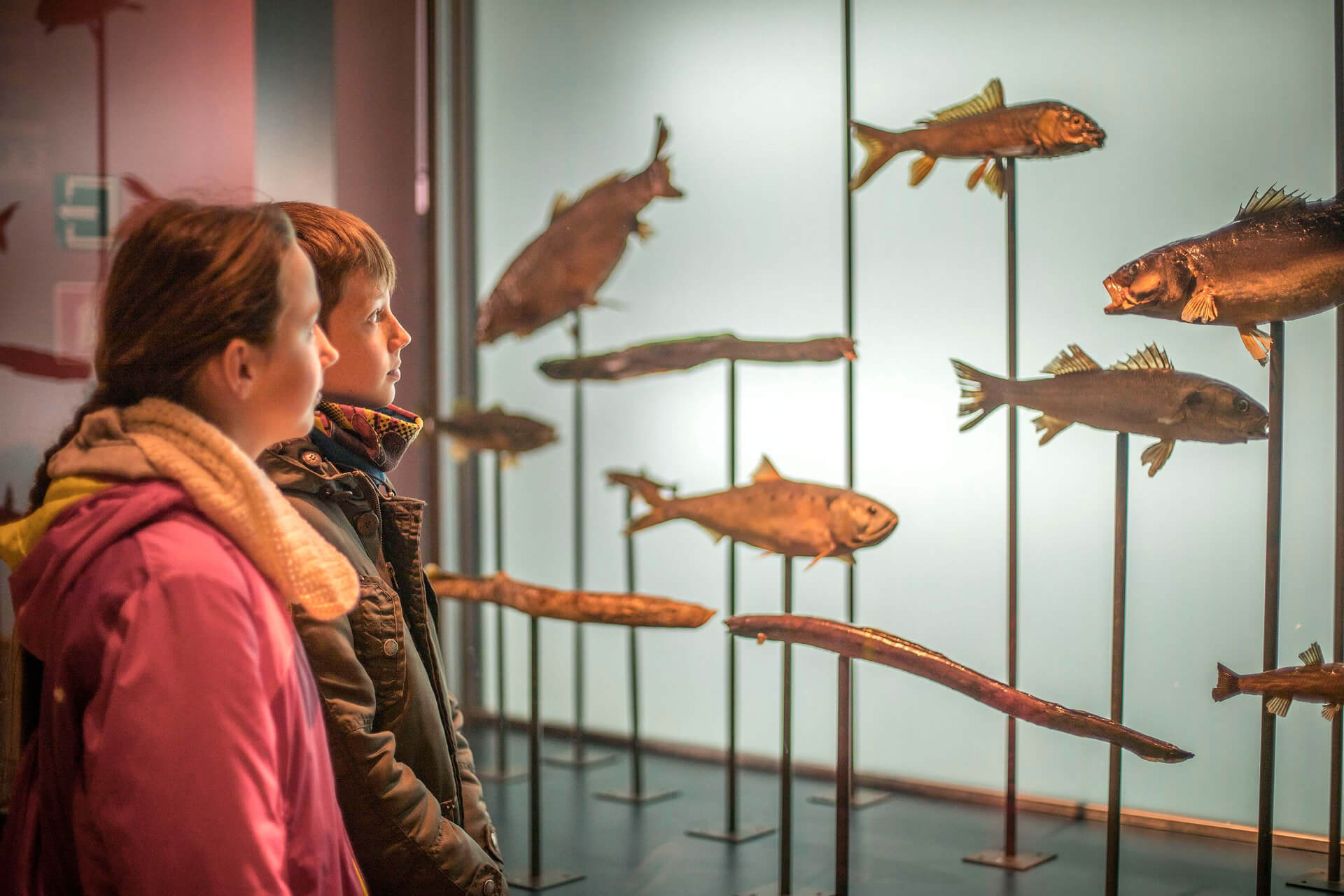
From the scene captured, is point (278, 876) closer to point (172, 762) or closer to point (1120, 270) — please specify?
point (172, 762)

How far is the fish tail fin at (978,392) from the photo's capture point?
2498 millimetres

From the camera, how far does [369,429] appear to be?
1.63 m

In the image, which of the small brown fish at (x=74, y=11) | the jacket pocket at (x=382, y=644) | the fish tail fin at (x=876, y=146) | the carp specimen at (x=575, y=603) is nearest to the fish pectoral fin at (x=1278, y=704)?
the carp specimen at (x=575, y=603)

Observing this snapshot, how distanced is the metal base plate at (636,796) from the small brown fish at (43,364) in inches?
62.4

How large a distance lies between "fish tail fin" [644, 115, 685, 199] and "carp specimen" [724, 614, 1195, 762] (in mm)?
1102

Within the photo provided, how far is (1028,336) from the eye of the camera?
297 cm

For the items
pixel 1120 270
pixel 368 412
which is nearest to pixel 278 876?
pixel 368 412

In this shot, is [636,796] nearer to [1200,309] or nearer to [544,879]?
[544,879]

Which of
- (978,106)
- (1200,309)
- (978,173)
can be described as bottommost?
(1200,309)

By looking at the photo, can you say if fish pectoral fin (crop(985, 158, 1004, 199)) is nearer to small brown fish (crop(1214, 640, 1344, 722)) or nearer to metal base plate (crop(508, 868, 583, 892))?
small brown fish (crop(1214, 640, 1344, 722))

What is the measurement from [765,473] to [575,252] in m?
0.79

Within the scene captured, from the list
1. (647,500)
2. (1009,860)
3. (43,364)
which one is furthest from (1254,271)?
(43,364)

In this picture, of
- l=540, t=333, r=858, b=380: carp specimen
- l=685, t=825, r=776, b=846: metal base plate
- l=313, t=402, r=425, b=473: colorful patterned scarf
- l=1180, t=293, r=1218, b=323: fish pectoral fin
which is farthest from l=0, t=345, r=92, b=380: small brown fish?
l=1180, t=293, r=1218, b=323: fish pectoral fin

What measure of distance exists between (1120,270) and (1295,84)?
25.1 inches
